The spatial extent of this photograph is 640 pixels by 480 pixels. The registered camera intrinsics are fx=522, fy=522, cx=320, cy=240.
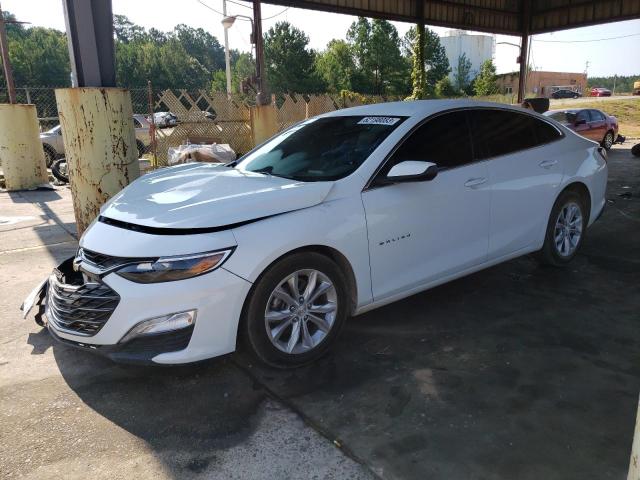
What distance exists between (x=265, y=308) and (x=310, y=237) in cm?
50

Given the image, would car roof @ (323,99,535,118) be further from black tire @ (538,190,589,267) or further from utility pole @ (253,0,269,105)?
utility pole @ (253,0,269,105)

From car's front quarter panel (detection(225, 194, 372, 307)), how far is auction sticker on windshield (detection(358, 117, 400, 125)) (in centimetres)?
81

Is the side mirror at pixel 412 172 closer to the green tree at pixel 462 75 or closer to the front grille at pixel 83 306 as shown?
the front grille at pixel 83 306

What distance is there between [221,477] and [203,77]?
334 ft

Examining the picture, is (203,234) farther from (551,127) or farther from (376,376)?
(551,127)

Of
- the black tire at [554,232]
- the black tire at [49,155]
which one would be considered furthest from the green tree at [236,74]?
the black tire at [554,232]

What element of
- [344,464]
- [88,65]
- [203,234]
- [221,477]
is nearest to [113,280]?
[203,234]

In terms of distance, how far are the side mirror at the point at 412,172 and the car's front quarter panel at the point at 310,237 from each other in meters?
0.30

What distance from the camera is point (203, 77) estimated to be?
318 ft

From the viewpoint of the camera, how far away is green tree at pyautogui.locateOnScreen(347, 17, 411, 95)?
67.8 metres

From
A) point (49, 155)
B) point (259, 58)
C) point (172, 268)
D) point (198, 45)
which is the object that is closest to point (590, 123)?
point (259, 58)

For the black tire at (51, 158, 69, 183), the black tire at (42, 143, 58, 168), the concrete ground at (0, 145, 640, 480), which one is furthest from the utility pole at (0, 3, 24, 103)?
the concrete ground at (0, 145, 640, 480)

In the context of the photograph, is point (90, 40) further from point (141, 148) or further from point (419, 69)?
point (419, 69)

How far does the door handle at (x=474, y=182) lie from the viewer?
13.2 feet
